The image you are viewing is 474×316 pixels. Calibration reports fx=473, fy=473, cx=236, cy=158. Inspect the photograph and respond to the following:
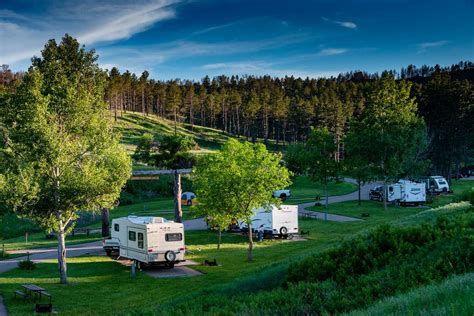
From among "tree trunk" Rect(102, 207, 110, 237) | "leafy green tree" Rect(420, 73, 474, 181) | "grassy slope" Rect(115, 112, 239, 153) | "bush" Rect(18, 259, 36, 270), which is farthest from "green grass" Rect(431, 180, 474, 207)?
"grassy slope" Rect(115, 112, 239, 153)

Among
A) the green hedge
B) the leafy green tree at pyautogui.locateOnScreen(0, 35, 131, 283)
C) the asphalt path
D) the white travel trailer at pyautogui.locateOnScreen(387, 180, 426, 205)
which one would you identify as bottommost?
the asphalt path

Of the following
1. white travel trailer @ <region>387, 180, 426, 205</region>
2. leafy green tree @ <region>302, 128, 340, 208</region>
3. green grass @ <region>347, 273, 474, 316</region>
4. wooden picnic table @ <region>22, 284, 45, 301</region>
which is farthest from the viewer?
white travel trailer @ <region>387, 180, 426, 205</region>

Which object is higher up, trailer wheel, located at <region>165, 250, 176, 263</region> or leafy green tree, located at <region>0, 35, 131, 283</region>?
leafy green tree, located at <region>0, 35, 131, 283</region>

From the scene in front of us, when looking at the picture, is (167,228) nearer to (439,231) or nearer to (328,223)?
(439,231)

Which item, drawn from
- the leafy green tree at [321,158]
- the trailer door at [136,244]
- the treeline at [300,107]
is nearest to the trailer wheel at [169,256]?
the trailer door at [136,244]

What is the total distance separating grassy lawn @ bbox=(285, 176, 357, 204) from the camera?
2456 inches

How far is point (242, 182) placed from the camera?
28.5 m

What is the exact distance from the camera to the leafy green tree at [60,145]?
22.3 metres

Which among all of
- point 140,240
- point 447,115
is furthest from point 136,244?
point 447,115

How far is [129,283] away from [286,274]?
12.2m

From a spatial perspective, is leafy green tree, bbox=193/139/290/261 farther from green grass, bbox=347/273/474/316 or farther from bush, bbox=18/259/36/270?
green grass, bbox=347/273/474/316

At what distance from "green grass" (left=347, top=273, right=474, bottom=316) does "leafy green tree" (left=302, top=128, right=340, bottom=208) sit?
43002mm

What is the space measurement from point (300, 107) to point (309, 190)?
43929mm

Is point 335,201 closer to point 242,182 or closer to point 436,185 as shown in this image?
point 436,185
